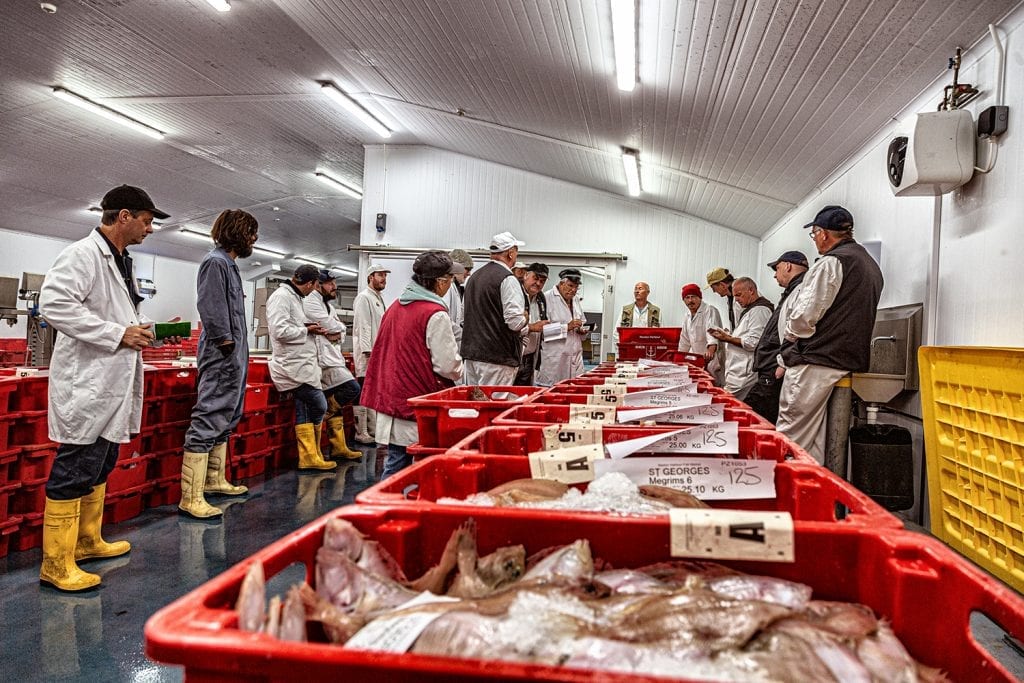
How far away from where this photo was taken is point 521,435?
1.73 metres

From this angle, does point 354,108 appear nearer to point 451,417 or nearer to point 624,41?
point 624,41

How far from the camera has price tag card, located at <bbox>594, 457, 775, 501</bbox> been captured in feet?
4.01

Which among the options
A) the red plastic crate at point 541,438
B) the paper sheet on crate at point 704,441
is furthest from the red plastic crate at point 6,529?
the paper sheet on crate at point 704,441

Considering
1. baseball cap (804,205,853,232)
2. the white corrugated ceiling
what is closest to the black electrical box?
the white corrugated ceiling

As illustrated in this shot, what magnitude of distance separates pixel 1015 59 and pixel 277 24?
591cm

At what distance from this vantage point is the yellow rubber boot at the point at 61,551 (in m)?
2.73

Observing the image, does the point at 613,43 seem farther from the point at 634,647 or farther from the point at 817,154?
the point at 634,647

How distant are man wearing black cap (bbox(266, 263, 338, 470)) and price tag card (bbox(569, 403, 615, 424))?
11.8ft

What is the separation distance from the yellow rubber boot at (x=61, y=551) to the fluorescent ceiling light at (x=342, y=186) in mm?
9450

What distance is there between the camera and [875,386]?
12.7 feet

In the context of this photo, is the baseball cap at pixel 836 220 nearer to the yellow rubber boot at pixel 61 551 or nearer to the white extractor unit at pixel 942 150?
the white extractor unit at pixel 942 150

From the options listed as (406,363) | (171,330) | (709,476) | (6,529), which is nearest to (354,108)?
(171,330)

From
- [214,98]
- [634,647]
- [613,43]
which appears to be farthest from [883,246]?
[214,98]

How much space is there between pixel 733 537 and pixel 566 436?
0.87m
